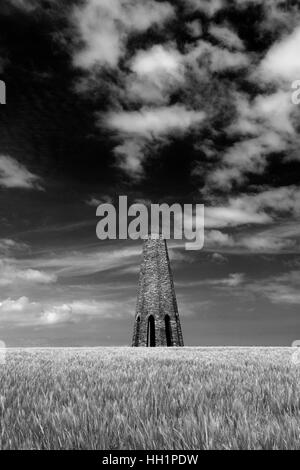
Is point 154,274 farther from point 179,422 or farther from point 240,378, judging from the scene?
point 179,422

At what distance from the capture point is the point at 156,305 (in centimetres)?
3569

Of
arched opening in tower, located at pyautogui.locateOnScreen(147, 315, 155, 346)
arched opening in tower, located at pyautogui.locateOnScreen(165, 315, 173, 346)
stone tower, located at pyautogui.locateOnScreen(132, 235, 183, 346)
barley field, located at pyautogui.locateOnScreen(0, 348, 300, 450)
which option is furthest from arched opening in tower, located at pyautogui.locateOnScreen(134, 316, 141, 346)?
barley field, located at pyautogui.locateOnScreen(0, 348, 300, 450)

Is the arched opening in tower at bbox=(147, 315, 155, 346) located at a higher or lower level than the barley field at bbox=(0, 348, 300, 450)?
higher

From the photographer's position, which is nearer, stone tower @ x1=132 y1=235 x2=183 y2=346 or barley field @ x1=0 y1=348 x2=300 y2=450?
barley field @ x1=0 y1=348 x2=300 y2=450

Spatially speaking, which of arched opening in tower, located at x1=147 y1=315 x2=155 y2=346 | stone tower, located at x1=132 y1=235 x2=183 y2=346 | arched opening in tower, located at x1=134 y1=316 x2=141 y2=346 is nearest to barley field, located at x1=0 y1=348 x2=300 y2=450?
stone tower, located at x1=132 y1=235 x2=183 y2=346

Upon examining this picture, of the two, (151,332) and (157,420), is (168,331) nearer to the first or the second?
(151,332)

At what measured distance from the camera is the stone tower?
35.2m

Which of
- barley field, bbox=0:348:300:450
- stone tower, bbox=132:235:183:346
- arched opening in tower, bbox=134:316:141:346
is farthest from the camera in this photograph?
arched opening in tower, bbox=134:316:141:346

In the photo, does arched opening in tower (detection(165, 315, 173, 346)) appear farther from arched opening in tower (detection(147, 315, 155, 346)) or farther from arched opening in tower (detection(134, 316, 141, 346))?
arched opening in tower (detection(134, 316, 141, 346))

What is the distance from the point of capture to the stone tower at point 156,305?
116ft

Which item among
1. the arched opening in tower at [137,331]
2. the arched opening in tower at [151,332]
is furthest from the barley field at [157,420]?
the arched opening in tower at [137,331]

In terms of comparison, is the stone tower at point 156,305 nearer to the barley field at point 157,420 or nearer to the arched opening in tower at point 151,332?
the arched opening in tower at point 151,332

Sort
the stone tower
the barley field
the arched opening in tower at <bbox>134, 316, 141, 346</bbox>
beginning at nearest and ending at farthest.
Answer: the barley field, the stone tower, the arched opening in tower at <bbox>134, 316, 141, 346</bbox>

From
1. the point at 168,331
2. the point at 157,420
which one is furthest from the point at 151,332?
the point at 157,420
